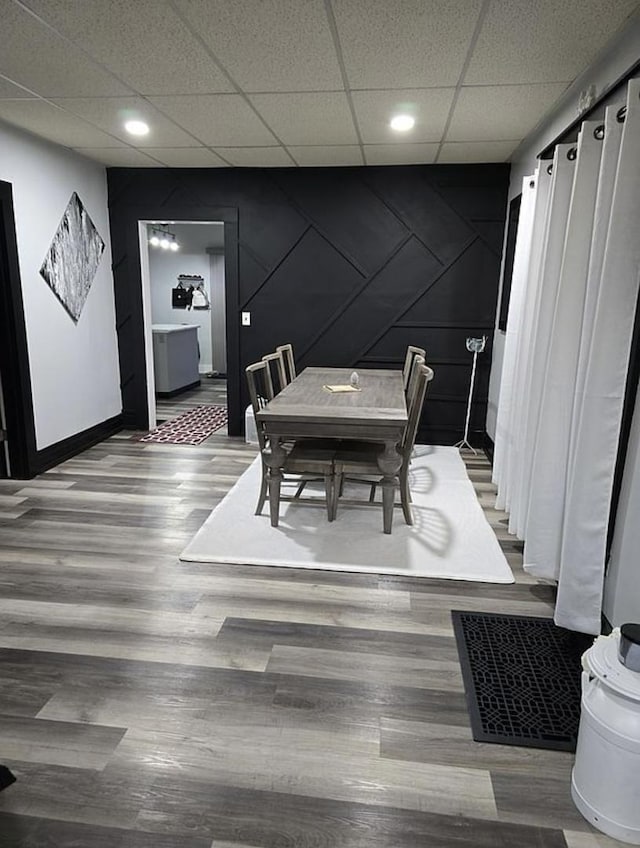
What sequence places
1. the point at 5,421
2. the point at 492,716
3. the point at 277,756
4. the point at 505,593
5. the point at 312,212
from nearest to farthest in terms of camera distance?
the point at 277,756
the point at 492,716
the point at 505,593
the point at 5,421
the point at 312,212

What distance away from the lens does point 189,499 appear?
3674 mm

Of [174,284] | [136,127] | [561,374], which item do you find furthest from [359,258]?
[174,284]

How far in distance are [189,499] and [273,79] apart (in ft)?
8.28

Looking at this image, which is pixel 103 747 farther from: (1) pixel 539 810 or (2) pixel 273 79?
(2) pixel 273 79

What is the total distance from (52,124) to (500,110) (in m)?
2.88

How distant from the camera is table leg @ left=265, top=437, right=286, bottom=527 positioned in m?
3.06

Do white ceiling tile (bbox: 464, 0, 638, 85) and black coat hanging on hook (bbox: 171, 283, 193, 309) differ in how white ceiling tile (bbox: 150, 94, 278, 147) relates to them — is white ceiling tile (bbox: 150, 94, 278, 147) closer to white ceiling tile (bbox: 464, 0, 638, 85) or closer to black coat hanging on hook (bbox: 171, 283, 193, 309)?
white ceiling tile (bbox: 464, 0, 638, 85)

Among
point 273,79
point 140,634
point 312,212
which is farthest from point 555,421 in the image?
point 312,212

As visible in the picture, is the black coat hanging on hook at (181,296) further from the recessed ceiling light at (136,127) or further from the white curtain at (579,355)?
the white curtain at (579,355)

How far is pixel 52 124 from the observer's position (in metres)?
3.62

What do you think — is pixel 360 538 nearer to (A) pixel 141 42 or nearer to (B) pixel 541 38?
(B) pixel 541 38

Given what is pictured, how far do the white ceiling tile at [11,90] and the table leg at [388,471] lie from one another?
279 centimetres

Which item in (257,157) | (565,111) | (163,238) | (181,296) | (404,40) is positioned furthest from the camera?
(181,296)

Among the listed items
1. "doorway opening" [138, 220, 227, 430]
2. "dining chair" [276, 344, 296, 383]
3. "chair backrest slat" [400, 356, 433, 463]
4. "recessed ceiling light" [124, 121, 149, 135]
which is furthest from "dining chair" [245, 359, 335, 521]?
"doorway opening" [138, 220, 227, 430]
